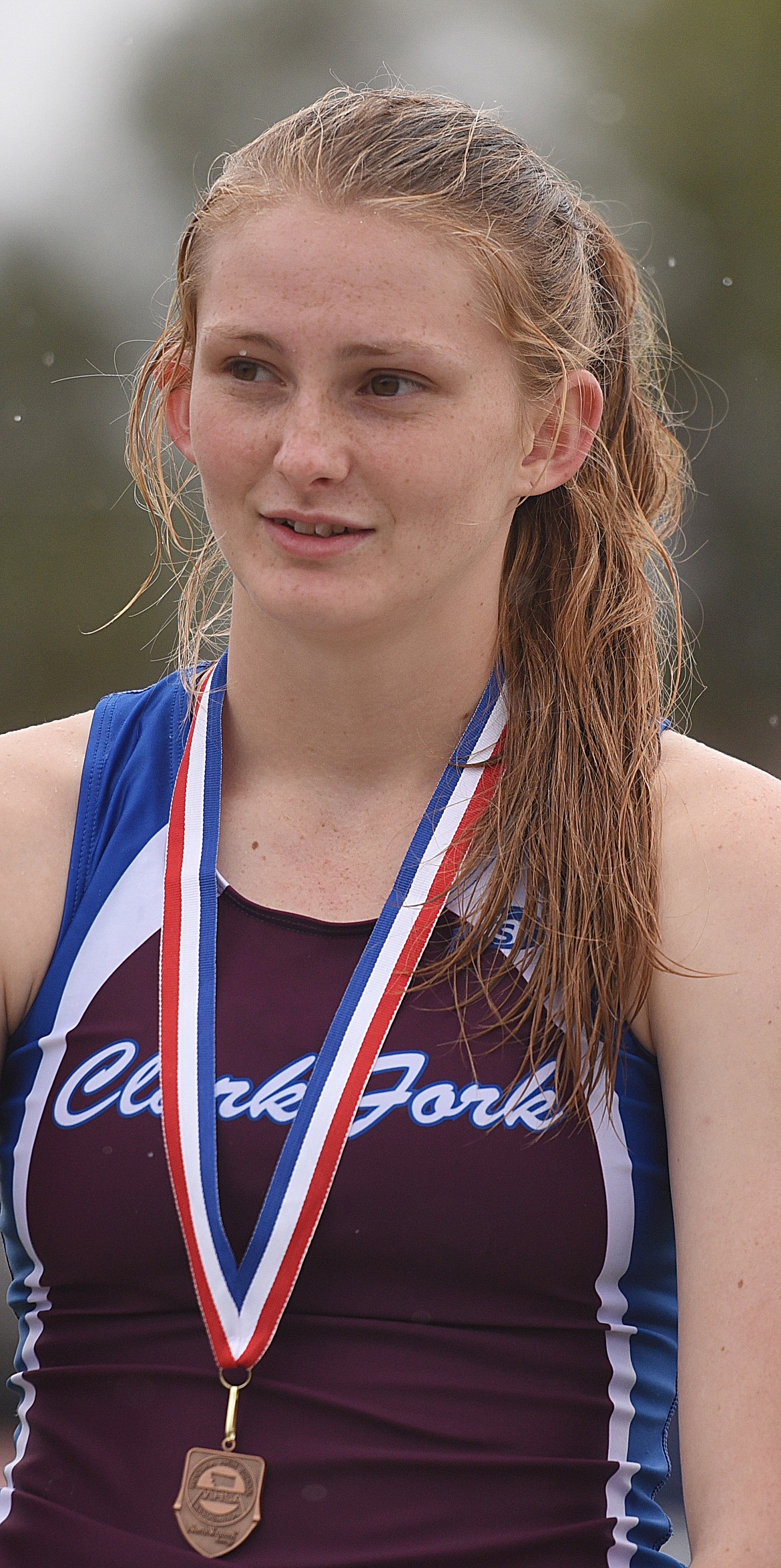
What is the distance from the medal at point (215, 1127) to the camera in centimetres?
174

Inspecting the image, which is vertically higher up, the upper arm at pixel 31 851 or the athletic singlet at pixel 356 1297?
the upper arm at pixel 31 851

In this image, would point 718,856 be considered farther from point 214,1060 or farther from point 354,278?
point 354,278

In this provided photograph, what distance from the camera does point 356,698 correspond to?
2.06 metres

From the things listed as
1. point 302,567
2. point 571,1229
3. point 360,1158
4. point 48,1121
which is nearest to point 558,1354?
point 571,1229

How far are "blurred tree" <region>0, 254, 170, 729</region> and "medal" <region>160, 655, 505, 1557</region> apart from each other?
7.94 metres

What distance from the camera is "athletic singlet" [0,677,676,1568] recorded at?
1.74 meters

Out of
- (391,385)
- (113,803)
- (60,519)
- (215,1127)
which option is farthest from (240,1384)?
(60,519)

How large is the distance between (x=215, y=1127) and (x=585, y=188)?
31.8 feet

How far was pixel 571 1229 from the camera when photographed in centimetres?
178

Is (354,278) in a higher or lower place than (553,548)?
higher

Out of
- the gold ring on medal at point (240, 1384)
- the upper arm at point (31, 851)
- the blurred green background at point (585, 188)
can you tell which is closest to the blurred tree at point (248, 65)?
the blurred green background at point (585, 188)

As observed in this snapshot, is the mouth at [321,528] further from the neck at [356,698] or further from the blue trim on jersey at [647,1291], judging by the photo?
the blue trim on jersey at [647,1291]

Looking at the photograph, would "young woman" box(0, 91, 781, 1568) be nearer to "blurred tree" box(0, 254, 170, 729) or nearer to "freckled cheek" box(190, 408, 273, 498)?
"freckled cheek" box(190, 408, 273, 498)

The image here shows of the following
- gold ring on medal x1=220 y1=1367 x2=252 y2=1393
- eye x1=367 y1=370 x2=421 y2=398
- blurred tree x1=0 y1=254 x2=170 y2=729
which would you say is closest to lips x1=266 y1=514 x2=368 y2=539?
eye x1=367 y1=370 x2=421 y2=398
